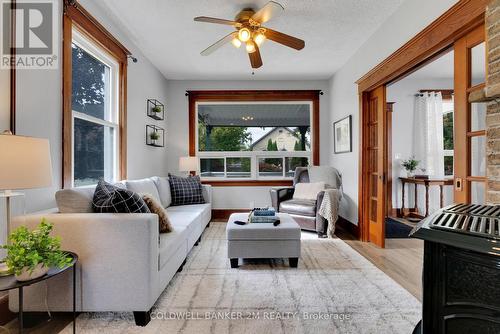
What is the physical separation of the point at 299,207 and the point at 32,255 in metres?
3.20

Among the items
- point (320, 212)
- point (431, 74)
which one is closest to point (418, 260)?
point (320, 212)

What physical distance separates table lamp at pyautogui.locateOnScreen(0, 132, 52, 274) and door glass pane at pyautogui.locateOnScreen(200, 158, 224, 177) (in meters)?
3.77

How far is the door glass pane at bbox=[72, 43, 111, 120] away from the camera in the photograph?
2.55 metres

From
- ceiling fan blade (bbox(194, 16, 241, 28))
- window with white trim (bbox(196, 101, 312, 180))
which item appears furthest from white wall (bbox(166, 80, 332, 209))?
ceiling fan blade (bbox(194, 16, 241, 28))

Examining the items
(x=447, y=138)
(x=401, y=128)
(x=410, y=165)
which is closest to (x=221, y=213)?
(x=410, y=165)

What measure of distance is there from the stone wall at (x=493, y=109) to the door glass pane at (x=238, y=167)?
13.3 ft

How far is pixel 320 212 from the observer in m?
3.67

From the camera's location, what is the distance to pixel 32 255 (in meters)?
1.26

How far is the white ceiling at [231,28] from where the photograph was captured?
8.74 feet

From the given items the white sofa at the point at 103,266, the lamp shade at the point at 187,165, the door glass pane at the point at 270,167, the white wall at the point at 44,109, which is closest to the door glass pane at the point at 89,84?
the white wall at the point at 44,109

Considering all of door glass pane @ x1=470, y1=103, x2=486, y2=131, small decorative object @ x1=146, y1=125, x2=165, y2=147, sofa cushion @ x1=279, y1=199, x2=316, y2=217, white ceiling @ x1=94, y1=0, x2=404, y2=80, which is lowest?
sofa cushion @ x1=279, y1=199, x2=316, y2=217

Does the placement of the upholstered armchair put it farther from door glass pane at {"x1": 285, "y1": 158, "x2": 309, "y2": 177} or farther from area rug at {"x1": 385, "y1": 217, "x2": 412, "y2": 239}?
area rug at {"x1": 385, "y1": 217, "x2": 412, "y2": 239}

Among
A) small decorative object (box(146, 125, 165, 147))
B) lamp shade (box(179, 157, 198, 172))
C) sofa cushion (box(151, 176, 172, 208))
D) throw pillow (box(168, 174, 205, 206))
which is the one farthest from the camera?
lamp shade (box(179, 157, 198, 172))

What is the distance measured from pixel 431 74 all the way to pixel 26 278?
5.94 metres
